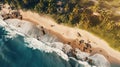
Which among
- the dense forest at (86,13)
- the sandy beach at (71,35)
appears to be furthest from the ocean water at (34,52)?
the dense forest at (86,13)

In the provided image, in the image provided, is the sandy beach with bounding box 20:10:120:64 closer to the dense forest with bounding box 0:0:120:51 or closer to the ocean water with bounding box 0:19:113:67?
the dense forest with bounding box 0:0:120:51

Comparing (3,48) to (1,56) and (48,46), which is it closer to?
(1,56)

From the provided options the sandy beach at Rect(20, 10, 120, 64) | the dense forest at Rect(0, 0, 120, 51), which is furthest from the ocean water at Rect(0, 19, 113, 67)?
the dense forest at Rect(0, 0, 120, 51)

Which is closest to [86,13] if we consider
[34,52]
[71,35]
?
[71,35]

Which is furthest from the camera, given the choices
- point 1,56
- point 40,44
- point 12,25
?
point 12,25

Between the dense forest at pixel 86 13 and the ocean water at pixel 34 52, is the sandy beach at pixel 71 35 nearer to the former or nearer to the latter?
the dense forest at pixel 86 13

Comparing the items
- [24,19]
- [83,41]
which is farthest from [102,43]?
[24,19]
